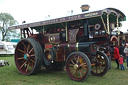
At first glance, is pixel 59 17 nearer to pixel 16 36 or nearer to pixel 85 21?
pixel 85 21

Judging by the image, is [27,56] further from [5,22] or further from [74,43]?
[5,22]

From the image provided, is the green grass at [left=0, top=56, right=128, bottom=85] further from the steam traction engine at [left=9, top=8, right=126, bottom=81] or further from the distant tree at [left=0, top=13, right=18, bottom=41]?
the distant tree at [left=0, top=13, right=18, bottom=41]

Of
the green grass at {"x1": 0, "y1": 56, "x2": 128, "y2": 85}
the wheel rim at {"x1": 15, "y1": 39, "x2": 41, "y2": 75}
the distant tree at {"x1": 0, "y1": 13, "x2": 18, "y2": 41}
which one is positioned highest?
the distant tree at {"x1": 0, "y1": 13, "x2": 18, "y2": 41}

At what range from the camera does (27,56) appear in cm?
622

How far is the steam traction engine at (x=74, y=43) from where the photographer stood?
499 centimetres

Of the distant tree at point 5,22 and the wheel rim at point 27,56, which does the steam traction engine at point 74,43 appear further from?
the distant tree at point 5,22

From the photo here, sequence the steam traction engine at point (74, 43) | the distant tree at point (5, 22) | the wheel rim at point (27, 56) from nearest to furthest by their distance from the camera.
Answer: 1. the steam traction engine at point (74, 43)
2. the wheel rim at point (27, 56)
3. the distant tree at point (5, 22)

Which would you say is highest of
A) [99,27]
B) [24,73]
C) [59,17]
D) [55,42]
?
[59,17]

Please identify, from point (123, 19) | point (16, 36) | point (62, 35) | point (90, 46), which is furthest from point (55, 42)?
point (16, 36)

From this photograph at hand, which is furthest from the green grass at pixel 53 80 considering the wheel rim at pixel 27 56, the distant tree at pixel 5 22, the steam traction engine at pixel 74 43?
the distant tree at pixel 5 22

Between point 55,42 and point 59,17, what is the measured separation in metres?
0.99

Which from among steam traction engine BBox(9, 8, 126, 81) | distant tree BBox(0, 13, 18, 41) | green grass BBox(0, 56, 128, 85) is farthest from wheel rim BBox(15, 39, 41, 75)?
distant tree BBox(0, 13, 18, 41)

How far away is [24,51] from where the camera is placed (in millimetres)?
6543

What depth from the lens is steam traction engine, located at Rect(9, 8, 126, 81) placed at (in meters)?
4.99
